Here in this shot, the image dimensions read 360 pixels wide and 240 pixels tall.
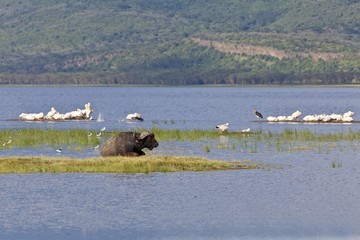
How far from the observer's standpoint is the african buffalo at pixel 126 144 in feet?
147

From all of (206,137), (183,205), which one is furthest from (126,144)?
(206,137)

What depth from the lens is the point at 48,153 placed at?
4962 cm

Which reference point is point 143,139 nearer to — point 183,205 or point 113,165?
point 113,165

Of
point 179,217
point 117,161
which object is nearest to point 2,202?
point 179,217

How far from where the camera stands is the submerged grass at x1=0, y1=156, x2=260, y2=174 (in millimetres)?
41625

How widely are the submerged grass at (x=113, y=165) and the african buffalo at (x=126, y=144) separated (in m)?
1.20

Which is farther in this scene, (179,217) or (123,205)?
(123,205)

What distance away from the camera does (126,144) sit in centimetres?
4497

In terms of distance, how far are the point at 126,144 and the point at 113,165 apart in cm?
309

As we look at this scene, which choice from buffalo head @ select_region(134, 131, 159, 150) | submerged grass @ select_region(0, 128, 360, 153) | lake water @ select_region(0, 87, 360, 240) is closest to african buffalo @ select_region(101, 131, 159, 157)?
buffalo head @ select_region(134, 131, 159, 150)

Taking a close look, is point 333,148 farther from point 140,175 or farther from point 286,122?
point 286,122

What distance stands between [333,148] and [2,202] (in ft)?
75.0

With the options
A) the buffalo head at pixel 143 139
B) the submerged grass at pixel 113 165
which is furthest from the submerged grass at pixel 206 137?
the submerged grass at pixel 113 165

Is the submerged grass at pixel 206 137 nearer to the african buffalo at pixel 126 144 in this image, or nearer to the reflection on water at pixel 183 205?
the african buffalo at pixel 126 144
